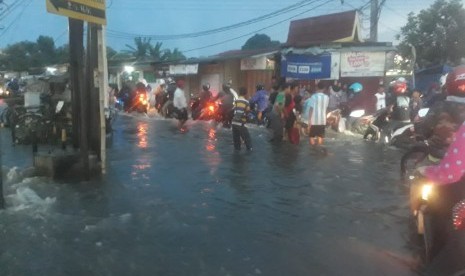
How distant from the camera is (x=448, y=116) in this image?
5109 mm

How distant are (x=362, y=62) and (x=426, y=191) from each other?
49.2 feet

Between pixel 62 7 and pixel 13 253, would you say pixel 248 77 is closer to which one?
pixel 62 7

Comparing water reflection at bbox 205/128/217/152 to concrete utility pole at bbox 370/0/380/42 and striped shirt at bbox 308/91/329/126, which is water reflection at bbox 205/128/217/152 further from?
concrete utility pole at bbox 370/0/380/42

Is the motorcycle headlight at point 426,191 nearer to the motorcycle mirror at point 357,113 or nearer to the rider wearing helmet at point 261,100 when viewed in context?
the motorcycle mirror at point 357,113

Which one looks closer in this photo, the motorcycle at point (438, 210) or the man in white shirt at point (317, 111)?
the motorcycle at point (438, 210)

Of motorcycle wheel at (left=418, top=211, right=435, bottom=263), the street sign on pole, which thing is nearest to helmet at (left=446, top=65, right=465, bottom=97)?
motorcycle wheel at (left=418, top=211, right=435, bottom=263)

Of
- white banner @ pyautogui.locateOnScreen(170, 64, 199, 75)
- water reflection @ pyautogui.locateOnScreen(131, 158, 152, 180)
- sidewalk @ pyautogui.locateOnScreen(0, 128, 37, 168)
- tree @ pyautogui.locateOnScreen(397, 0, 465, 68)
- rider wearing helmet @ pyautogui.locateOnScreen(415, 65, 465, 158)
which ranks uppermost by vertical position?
tree @ pyautogui.locateOnScreen(397, 0, 465, 68)

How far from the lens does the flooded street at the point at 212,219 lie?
5020 mm

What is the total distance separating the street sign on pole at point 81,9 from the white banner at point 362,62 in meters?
11.9

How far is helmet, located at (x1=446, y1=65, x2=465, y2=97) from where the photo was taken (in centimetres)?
446

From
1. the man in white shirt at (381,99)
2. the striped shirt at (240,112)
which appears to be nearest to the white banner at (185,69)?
the man in white shirt at (381,99)

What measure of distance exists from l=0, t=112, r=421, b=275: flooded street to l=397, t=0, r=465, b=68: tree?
1506 centimetres

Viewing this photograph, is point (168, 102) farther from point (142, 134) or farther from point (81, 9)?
point (81, 9)

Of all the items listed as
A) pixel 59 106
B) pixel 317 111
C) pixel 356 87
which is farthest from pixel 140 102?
pixel 317 111
